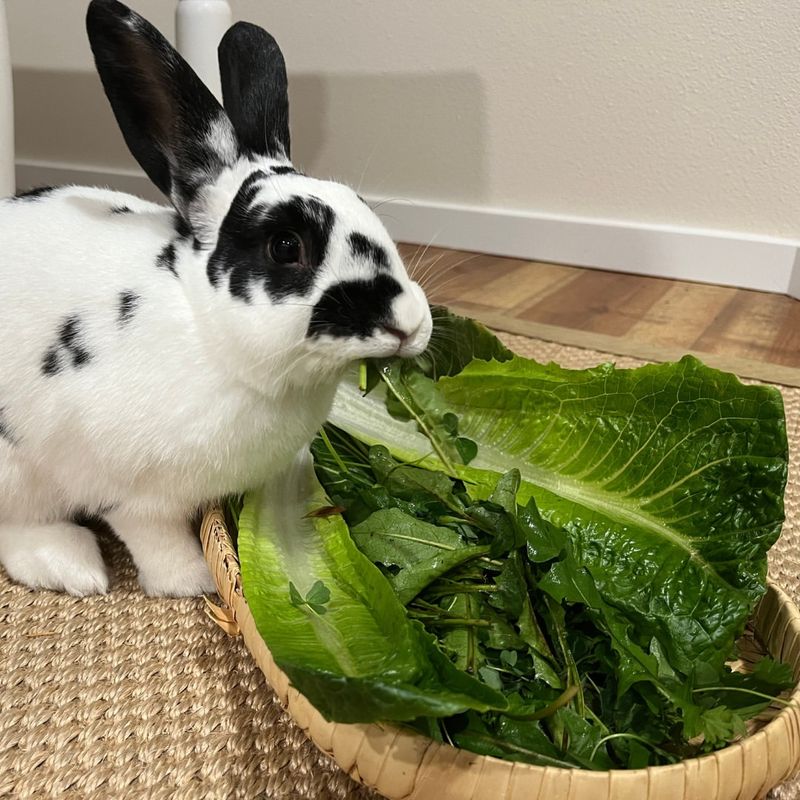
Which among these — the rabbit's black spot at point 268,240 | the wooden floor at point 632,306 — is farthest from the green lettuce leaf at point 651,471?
the wooden floor at point 632,306

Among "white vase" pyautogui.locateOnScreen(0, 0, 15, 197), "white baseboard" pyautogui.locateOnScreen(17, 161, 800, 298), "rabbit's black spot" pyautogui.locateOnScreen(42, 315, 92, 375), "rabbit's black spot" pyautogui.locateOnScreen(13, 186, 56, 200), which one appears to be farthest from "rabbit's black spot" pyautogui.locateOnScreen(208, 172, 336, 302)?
"white baseboard" pyautogui.locateOnScreen(17, 161, 800, 298)

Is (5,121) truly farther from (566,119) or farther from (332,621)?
(566,119)

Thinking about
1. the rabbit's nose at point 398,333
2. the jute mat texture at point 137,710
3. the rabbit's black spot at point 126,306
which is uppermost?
the rabbit's nose at point 398,333

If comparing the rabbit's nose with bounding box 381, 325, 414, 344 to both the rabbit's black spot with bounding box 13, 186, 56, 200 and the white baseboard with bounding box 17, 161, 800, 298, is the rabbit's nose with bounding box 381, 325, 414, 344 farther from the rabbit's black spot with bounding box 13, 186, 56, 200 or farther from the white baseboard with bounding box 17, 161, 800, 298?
the white baseboard with bounding box 17, 161, 800, 298

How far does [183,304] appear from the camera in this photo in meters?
0.64

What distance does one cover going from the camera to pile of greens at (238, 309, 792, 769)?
51cm

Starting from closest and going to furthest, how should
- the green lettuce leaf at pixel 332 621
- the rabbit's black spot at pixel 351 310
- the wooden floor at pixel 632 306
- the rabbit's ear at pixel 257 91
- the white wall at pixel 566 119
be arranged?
the green lettuce leaf at pixel 332 621
the rabbit's black spot at pixel 351 310
the rabbit's ear at pixel 257 91
the wooden floor at pixel 632 306
the white wall at pixel 566 119

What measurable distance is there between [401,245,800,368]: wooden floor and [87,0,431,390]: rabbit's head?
0.66 meters

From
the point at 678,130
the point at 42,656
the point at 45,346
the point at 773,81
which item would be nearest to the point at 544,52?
the point at 678,130

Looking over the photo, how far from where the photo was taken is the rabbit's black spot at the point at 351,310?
1.88ft

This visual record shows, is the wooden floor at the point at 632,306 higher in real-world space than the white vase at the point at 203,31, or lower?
lower

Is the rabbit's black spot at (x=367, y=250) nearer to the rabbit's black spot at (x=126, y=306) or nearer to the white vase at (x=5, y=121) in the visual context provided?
the rabbit's black spot at (x=126, y=306)

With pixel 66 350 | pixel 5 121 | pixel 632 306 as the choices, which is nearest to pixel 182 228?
pixel 66 350

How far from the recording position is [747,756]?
1.53 ft
